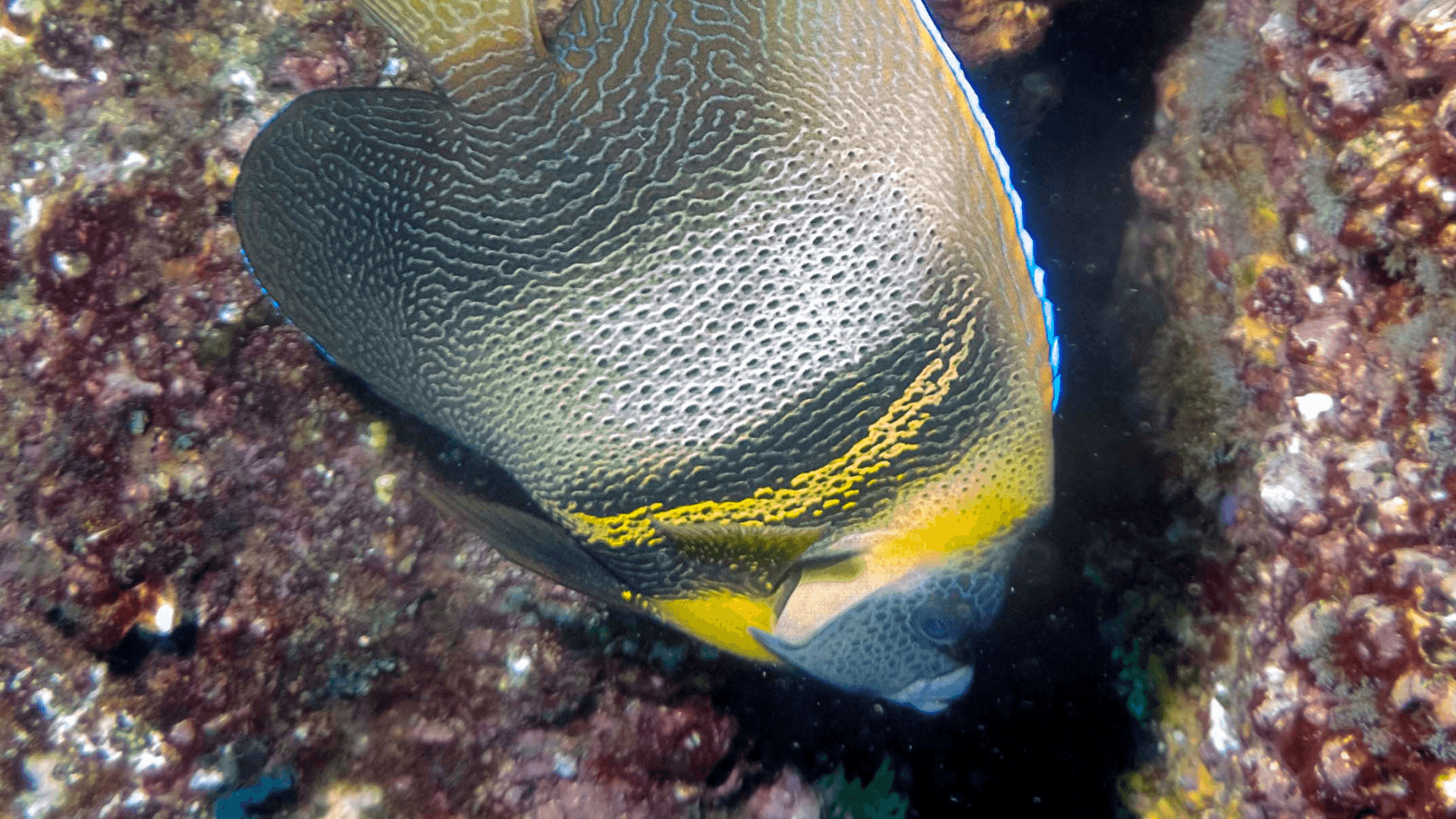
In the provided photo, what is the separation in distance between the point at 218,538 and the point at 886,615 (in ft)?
6.15

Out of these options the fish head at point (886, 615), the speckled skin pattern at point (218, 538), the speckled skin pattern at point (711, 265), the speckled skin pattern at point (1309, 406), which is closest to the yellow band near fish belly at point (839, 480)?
the speckled skin pattern at point (711, 265)

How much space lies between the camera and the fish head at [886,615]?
5.29 ft

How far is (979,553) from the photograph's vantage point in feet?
5.38

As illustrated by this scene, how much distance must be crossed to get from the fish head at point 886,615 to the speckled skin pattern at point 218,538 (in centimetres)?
81

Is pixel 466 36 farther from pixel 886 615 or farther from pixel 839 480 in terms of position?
pixel 886 615

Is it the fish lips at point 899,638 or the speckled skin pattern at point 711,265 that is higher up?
the speckled skin pattern at point 711,265

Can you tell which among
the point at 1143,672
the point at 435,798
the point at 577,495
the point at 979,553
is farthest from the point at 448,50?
the point at 1143,672

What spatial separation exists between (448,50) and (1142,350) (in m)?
2.23

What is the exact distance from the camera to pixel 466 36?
1.51 m

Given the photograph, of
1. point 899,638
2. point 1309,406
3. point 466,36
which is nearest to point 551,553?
point 899,638

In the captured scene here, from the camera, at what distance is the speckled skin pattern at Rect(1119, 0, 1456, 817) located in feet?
5.32

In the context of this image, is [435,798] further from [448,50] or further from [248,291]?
[448,50]

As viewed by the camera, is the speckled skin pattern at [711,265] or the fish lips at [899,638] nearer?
the speckled skin pattern at [711,265]

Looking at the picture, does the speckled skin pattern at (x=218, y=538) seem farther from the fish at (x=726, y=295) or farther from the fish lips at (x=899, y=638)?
the fish lips at (x=899, y=638)
